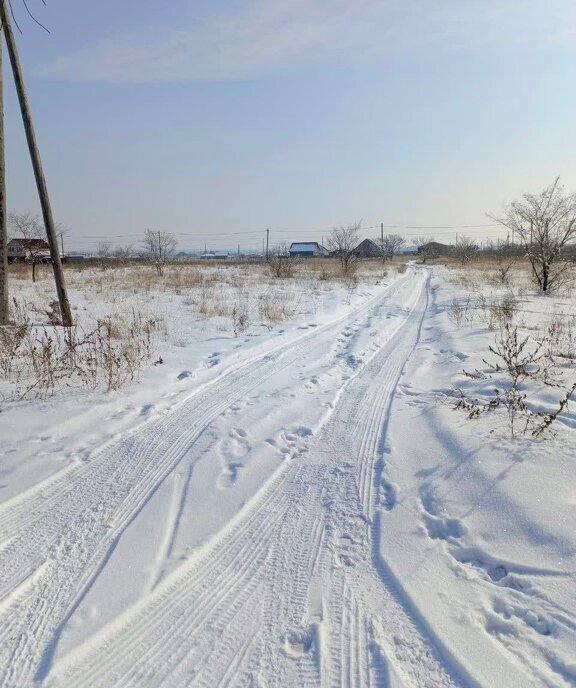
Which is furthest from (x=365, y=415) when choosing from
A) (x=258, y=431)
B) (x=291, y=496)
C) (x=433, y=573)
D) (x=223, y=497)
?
(x=433, y=573)

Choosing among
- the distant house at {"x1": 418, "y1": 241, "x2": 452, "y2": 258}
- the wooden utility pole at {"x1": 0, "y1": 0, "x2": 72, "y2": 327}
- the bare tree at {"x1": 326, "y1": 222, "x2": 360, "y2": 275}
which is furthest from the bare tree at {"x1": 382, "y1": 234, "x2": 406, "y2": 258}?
the wooden utility pole at {"x1": 0, "y1": 0, "x2": 72, "y2": 327}

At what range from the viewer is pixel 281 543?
8.61ft

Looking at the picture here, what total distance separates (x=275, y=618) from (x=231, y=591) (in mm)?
301

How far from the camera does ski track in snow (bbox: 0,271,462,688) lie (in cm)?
179

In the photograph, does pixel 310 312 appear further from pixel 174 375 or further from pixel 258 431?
pixel 258 431

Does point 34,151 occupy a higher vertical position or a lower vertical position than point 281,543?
higher

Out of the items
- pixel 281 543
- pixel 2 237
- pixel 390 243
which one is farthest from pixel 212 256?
pixel 281 543

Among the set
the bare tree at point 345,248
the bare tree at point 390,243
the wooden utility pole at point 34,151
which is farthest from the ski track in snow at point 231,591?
the bare tree at point 390,243

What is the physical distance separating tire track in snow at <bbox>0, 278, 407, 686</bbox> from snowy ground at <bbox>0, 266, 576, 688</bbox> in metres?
0.01

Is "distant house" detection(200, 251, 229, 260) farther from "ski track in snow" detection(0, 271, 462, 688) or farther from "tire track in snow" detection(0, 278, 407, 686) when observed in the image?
"ski track in snow" detection(0, 271, 462, 688)

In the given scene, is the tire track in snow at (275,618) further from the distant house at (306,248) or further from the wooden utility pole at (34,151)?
the distant house at (306,248)

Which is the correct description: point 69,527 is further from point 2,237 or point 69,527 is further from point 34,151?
point 34,151

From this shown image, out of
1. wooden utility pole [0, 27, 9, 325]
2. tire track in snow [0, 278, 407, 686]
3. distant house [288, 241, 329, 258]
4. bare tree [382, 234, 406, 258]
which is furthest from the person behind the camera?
distant house [288, 241, 329, 258]

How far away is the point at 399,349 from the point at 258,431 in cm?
476
